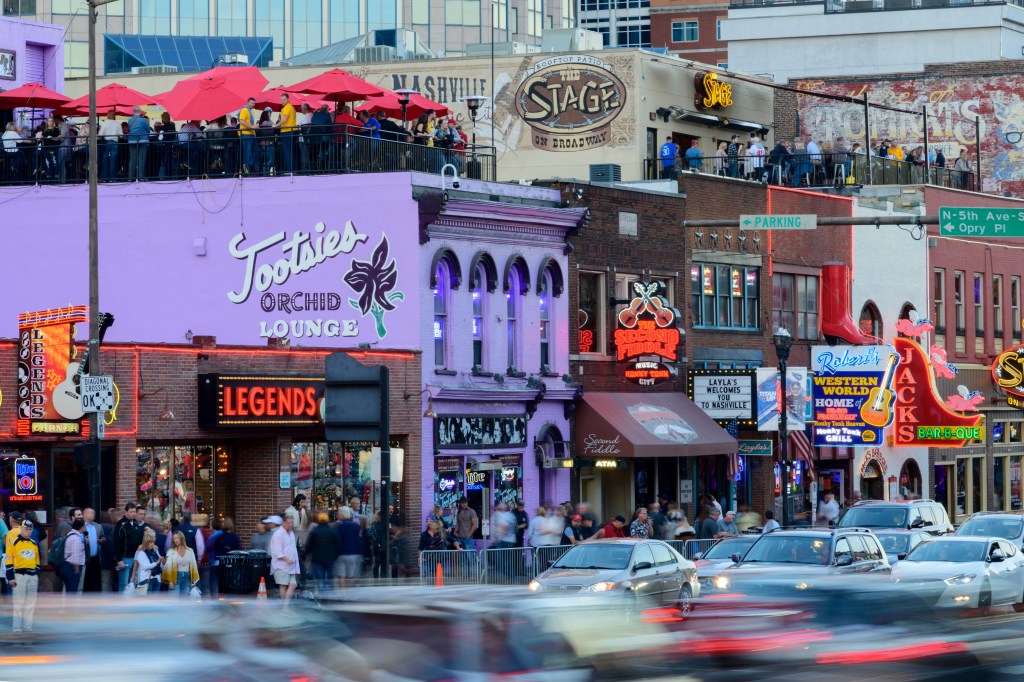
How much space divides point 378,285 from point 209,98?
5.12 m

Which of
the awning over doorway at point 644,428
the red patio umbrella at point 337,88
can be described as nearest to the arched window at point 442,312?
the red patio umbrella at point 337,88

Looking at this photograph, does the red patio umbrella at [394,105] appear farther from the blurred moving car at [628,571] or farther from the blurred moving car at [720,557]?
the blurred moving car at [628,571]

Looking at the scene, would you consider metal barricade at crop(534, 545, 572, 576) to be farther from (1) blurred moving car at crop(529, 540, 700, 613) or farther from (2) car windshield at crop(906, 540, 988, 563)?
(2) car windshield at crop(906, 540, 988, 563)

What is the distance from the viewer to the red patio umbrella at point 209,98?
38.5 m

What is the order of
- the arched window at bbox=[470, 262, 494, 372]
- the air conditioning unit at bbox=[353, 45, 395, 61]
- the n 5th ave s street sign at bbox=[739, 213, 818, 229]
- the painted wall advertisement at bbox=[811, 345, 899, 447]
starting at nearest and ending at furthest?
the n 5th ave s street sign at bbox=[739, 213, 818, 229], the arched window at bbox=[470, 262, 494, 372], the painted wall advertisement at bbox=[811, 345, 899, 447], the air conditioning unit at bbox=[353, 45, 395, 61]

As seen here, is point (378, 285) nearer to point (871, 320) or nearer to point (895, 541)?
point (895, 541)

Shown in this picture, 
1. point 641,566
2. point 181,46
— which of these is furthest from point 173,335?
point 181,46

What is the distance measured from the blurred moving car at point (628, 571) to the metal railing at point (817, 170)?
1972 centimetres

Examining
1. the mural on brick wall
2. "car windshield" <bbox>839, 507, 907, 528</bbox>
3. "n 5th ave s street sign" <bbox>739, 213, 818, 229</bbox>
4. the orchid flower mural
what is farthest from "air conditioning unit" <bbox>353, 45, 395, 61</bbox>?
"car windshield" <bbox>839, 507, 907, 528</bbox>

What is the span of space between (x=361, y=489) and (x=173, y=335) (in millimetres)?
5203

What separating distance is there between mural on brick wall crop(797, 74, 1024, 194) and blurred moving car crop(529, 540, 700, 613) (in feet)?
126

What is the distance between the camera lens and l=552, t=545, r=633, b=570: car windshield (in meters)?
28.6

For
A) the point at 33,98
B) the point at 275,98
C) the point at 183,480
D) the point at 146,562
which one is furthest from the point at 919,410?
the point at 146,562

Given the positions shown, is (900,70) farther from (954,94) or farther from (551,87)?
(551,87)
